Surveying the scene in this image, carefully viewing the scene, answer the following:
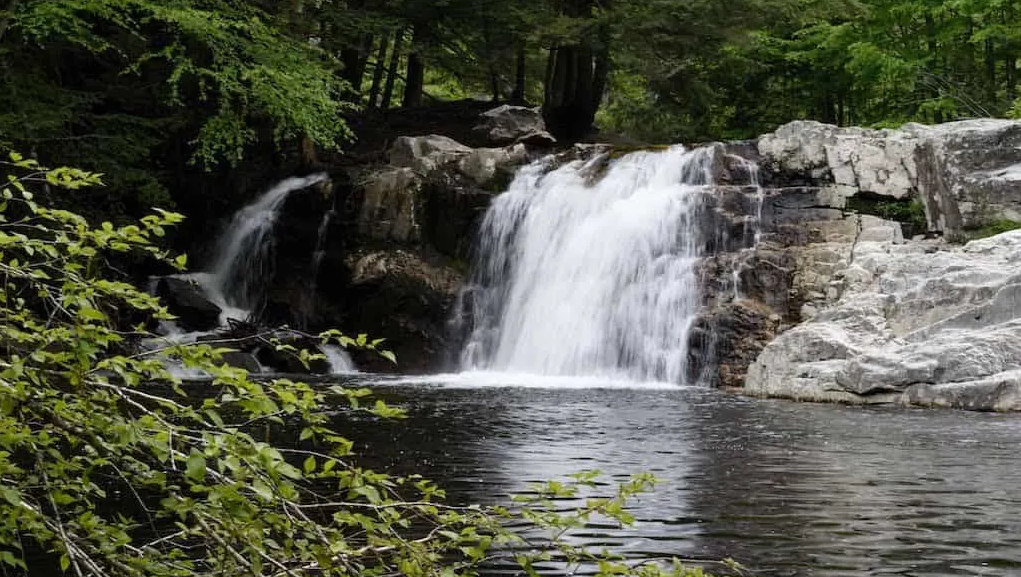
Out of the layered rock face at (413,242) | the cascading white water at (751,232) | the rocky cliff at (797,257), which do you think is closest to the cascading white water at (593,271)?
the rocky cliff at (797,257)

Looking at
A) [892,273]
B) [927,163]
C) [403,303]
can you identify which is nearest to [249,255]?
[403,303]

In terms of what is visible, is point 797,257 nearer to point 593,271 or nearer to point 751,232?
point 751,232

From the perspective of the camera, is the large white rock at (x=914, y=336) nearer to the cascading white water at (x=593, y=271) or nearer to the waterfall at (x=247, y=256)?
the cascading white water at (x=593, y=271)

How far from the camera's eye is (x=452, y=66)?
28.4 m

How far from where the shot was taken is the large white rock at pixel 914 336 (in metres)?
13.1

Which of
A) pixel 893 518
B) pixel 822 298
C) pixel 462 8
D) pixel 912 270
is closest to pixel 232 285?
pixel 462 8

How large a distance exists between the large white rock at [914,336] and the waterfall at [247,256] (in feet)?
38.7

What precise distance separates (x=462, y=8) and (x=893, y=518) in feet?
73.4

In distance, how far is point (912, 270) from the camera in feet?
50.5

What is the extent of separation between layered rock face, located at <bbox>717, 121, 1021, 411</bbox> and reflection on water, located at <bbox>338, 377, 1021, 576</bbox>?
98cm

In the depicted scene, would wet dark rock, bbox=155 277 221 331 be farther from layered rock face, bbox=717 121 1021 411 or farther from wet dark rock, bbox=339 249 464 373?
layered rock face, bbox=717 121 1021 411

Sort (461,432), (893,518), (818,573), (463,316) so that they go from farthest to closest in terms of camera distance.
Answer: (463,316) < (461,432) < (893,518) < (818,573)

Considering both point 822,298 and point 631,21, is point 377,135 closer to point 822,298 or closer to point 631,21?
point 631,21

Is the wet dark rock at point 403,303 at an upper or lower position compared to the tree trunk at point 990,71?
lower
